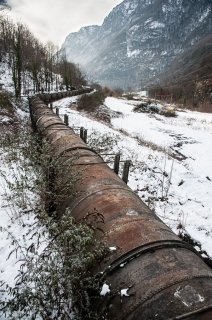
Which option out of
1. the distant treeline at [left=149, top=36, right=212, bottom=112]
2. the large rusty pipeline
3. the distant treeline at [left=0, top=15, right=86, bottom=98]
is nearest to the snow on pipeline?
the large rusty pipeline

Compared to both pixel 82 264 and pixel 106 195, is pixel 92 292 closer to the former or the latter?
pixel 82 264

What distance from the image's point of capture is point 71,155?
17.3 feet

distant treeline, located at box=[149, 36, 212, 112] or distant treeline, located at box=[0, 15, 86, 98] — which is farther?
distant treeline, located at box=[149, 36, 212, 112]

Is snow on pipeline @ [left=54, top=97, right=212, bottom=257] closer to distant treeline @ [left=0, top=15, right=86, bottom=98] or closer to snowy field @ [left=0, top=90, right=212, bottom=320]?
snowy field @ [left=0, top=90, right=212, bottom=320]

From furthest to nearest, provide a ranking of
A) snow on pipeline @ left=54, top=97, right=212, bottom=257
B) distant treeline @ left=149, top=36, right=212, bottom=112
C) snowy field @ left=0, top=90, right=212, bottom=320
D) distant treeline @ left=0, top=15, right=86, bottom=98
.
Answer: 1. distant treeline @ left=149, top=36, right=212, bottom=112
2. distant treeline @ left=0, top=15, right=86, bottom=98
3. snow on pipeline @ left=54, top=97, right=212, bottom=257
4. snowy field @ left=0, top=90, right=212, bottom=320

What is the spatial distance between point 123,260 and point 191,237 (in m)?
3.99

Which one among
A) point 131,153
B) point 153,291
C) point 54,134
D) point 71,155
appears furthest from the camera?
point 131,153

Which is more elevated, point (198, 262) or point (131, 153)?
point (198, 262)

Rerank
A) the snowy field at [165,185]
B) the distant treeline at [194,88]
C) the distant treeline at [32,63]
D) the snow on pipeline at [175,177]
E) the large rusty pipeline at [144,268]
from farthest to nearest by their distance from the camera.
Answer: the distant treeline at [194,88] < the distant treeline at [32,63] < the snow on pipeline at [175,177] < the snowy field at [165,185] < the large rusty pipeline at [144,268]

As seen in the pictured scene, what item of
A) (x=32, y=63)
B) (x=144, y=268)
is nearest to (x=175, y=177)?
(x=144, y=268)

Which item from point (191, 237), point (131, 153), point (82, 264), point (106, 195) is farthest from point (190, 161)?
point (82, 264)

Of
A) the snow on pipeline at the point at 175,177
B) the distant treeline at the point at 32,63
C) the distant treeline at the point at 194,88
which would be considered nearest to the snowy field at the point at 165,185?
the snow on pipeline at the point at 175,177

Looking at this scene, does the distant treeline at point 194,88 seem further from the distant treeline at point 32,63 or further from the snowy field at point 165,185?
the snowy field at point 165,185

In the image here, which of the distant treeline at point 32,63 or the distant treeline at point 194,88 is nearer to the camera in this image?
the distant treeline at point 32,63
